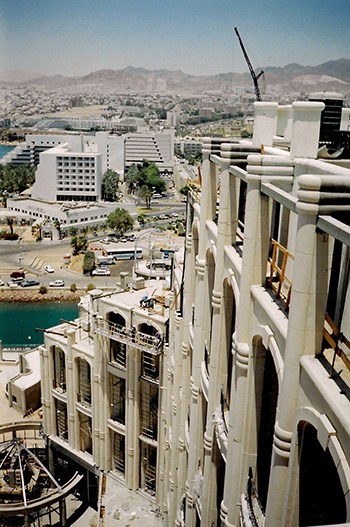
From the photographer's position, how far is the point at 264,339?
20.7ft

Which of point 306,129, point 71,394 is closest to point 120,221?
point 71,394

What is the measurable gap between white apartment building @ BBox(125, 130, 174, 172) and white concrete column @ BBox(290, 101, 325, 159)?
121992 mm

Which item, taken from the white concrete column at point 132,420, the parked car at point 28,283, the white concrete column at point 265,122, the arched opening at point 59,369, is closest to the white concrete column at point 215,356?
the white concrete column at point 265,122

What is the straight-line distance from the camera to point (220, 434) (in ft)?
28.0

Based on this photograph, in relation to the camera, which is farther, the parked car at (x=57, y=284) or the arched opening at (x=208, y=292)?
the parked car at (x=57, y=284)

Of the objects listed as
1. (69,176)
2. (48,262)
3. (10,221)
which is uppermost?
(69,176)

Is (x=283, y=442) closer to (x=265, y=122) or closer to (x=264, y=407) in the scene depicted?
(x=264, y=407)

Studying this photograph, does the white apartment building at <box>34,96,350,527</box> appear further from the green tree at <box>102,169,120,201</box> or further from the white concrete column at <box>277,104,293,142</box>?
the green tree at <box>102,169,120,201</box>

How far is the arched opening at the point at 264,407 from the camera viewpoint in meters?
7.00

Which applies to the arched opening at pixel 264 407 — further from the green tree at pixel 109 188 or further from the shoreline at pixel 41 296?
the green tree at pixel 109 188

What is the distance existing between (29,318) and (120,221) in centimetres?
2754

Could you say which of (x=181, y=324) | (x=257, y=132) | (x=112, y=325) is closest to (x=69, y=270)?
(x=112, y=325)

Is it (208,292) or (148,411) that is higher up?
(208,292)

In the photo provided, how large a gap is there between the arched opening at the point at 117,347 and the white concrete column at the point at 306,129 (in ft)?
41.6
